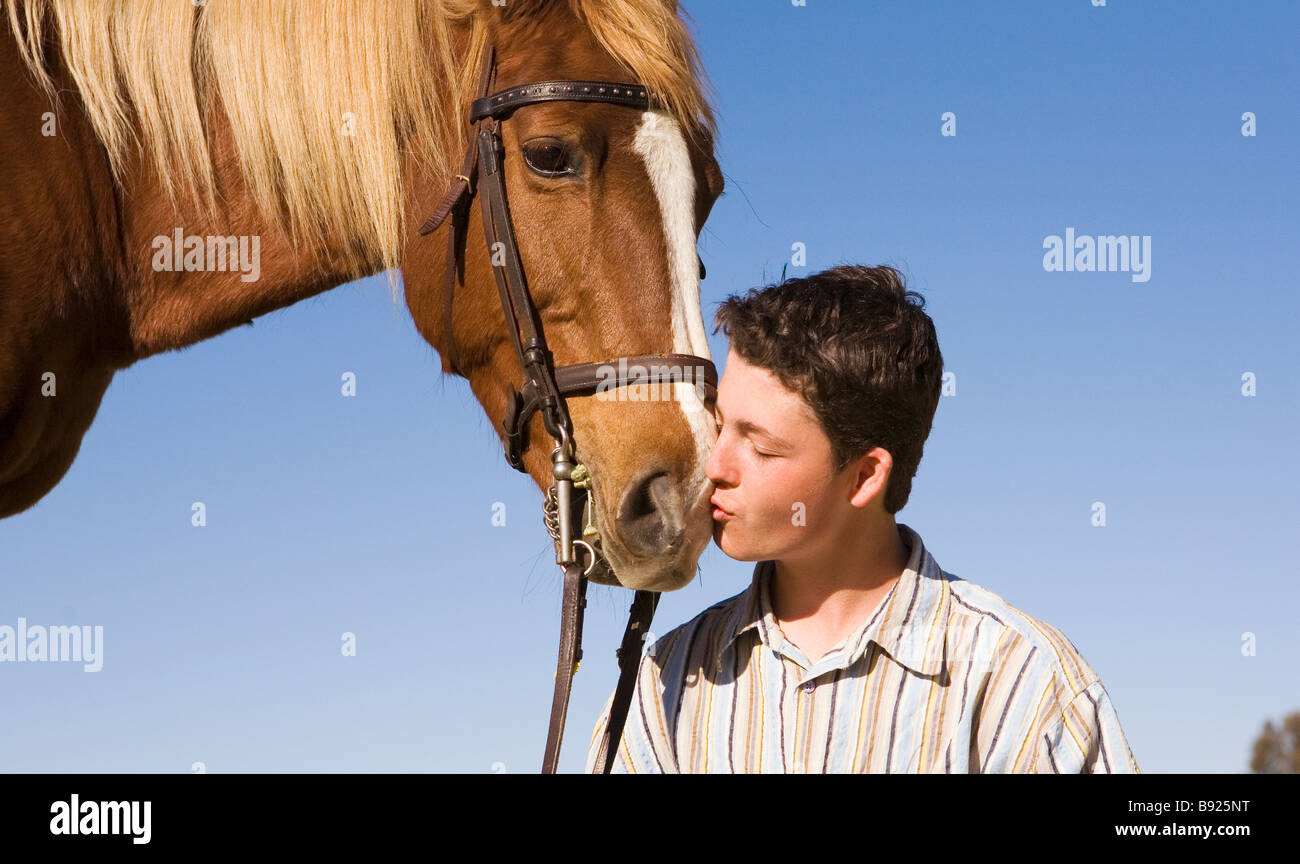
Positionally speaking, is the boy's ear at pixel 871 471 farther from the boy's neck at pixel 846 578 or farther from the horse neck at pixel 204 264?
the horse neck at pixel 204 264

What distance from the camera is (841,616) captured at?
A: 6.89 ft

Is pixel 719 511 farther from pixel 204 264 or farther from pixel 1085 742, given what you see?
pixel 204 264

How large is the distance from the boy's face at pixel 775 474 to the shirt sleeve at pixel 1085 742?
51 centimetres

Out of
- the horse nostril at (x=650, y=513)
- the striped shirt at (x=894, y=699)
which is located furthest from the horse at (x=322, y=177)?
the striped shirt at (x=894, y=699)

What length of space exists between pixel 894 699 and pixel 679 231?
1.55m

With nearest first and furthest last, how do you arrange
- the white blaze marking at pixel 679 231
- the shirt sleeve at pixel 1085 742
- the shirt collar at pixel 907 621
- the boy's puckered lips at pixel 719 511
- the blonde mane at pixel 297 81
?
1. the shirt sleeve at pixel 1085 742
2. the shirt collar at pixel 907 621
3. the boy's puckered lips at pixel 719 511
4. the white blaze marking at pixel 679 231
5. the blonde mane at pixel 297 81

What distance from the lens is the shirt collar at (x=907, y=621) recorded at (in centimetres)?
195

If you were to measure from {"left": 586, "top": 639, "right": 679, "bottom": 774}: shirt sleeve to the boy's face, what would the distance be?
0.30 metres

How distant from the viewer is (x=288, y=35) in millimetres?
3344

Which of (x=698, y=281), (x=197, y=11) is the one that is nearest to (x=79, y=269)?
(x=197, y=11)

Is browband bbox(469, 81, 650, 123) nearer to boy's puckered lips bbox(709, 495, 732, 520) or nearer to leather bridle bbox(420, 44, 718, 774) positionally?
leather bridle bbox(420, 44, 718, 774)

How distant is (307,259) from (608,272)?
108cm

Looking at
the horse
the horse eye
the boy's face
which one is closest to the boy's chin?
the boy's face
